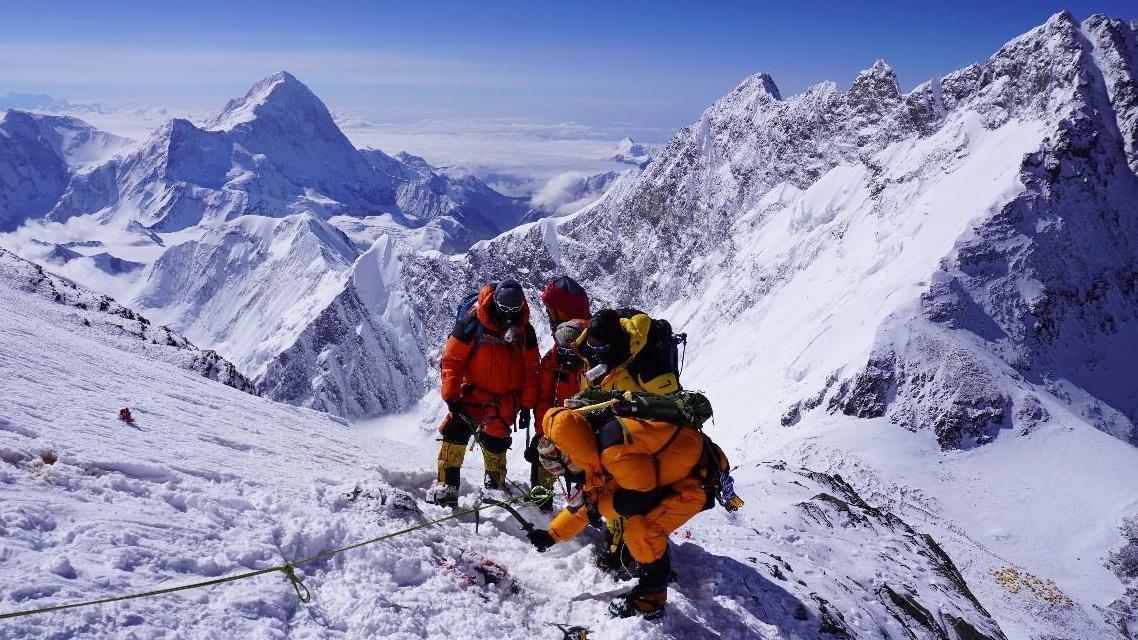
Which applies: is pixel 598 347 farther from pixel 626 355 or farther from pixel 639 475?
pixel 639 475

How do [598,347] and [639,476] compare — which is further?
[598,347]

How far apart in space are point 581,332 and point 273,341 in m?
188

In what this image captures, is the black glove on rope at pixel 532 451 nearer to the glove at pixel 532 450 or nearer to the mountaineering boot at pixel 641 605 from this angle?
the glove at pixel 532 450

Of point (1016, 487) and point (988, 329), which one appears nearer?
point (1016, 487)

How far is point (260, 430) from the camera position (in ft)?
32.2

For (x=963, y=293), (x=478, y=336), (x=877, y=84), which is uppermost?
(x=877, y=84)

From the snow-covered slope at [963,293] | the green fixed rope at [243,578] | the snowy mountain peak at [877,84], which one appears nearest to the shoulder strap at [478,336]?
the green fixed rope at [243,578]

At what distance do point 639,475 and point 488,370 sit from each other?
3.12 meters

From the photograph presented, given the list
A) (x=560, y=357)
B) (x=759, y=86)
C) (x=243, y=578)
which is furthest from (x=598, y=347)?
(x=759, y=86)

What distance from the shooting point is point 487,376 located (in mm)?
8562

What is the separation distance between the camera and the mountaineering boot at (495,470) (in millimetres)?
8812

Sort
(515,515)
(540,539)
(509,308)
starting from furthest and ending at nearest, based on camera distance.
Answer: (509,308), (515,515), (540,539)

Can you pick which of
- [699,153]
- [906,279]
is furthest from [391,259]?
[906,279]

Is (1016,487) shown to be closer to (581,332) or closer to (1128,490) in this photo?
(1128,490)
